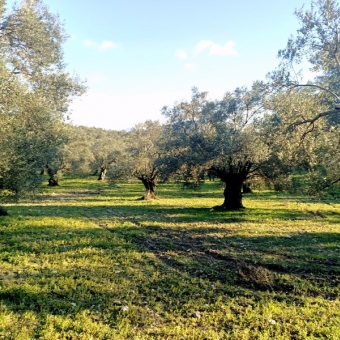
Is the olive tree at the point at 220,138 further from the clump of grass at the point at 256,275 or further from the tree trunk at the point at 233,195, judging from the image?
the clump of grass at the point at 256,275

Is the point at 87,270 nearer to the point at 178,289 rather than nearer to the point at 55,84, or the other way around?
the point at 178,289

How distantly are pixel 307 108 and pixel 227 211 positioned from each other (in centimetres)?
1177

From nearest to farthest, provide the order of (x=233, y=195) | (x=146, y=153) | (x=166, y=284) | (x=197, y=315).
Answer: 1. (x=197, y=315)
2. (x=166, y=284)
3. (x=233, y=195)
4. (x=146, y=153)

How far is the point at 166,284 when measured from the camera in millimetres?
8906

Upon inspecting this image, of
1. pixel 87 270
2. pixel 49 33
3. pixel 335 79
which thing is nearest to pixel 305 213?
pixel 335 79

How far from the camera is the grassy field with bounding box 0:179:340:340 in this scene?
6418mm

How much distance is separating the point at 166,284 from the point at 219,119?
18.9 m

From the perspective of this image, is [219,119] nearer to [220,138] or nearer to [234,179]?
[220,138]

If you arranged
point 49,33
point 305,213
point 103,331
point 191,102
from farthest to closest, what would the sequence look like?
point 191,102 → point 305,213 → point 49,33 → point 103,331

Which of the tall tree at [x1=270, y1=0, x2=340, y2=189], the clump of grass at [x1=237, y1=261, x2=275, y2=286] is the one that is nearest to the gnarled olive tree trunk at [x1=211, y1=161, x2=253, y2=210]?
the tall tree at [x1=270, y1=0, x2=340, y2=189]

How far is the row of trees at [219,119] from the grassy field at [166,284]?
4824mm

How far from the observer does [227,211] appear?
2641cm

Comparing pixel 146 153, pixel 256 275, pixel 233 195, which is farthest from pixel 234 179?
pixel 256 275

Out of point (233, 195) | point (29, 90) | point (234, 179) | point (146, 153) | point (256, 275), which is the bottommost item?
point (256, 275)
